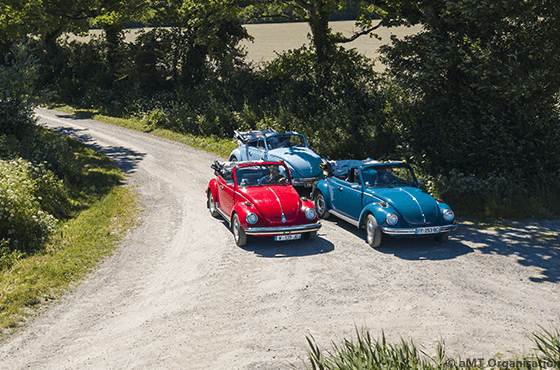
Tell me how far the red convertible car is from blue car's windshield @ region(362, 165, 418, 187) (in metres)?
1.72

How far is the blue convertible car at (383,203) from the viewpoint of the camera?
37.8ft

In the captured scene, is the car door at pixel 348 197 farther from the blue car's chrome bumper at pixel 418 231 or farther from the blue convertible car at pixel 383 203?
the blue car's chrome bumper at pixel 418 231

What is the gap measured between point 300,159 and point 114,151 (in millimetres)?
11342

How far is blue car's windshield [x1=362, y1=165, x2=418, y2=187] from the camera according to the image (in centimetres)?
1284

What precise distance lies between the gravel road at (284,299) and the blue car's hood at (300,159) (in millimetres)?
2950

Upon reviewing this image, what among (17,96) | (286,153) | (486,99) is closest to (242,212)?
(286,153)

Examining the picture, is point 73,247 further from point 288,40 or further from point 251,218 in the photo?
point 288,40

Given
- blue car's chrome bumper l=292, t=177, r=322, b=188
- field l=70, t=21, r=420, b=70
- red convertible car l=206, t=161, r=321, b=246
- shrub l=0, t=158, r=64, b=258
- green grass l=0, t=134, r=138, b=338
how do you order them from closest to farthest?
1. green grass l=0, t=134, r=138, b=338
2. red convertible car l=206, t=161, r=321, b=246
3. shrub l=0, t=158, r=64, b=258
4. blue car's chrome bumper l=292, t=177, r=322, b=188
5. field l=70, t=21, r=420, b=70

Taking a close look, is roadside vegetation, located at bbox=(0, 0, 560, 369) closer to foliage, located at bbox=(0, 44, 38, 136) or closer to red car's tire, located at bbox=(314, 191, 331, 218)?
foliage, located at bbox=(0, 44, 38, 136)

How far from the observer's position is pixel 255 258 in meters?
11.4

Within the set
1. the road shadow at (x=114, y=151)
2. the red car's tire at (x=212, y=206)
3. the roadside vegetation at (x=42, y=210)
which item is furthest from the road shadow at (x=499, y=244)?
the road shadow at (x=114, y=151)

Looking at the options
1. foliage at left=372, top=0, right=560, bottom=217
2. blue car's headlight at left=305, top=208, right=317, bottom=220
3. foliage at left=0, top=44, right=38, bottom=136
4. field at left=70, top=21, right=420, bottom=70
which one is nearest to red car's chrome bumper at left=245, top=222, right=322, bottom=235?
blue car's headlight at left=305, top=208, right=317, bottom=220

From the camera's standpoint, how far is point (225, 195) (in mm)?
13445

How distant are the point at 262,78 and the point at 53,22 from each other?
17.0m
